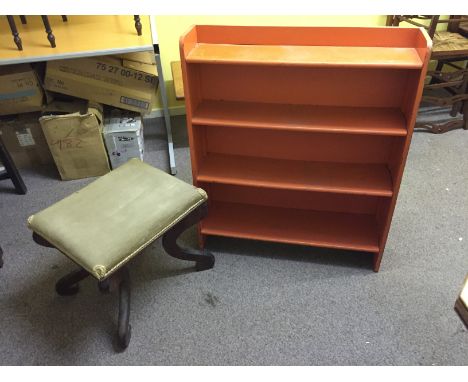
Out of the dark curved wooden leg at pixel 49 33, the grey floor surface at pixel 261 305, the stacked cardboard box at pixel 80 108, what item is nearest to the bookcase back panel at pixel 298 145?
the grey floor surface at pixel 261 305

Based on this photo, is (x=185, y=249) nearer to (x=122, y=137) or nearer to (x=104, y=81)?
(x=122, y=137)

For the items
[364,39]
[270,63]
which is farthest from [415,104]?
[270,63]

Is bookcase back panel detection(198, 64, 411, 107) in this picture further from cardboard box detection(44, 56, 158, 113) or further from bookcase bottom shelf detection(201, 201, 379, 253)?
cardboard box detection(44, 56, 158, 113)

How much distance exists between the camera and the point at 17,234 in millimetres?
2002

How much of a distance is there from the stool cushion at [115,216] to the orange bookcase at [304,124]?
0.67ft

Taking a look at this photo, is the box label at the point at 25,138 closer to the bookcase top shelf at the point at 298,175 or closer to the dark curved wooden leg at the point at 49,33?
the dark curved wooden leg at the point at 49,33

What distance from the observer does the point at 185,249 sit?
5.50ft

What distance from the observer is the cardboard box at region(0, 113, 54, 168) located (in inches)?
91.1

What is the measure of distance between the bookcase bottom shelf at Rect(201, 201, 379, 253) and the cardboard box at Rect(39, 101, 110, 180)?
2.88 feet

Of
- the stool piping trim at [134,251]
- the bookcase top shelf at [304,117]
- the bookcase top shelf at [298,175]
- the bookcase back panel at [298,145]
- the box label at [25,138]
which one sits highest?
the bookcase top shelf at [304,117]

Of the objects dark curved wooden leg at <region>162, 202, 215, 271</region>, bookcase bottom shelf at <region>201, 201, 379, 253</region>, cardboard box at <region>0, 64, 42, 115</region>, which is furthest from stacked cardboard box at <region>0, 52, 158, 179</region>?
dark curved wooden leg at <region>162, 202, 215, 271</region>

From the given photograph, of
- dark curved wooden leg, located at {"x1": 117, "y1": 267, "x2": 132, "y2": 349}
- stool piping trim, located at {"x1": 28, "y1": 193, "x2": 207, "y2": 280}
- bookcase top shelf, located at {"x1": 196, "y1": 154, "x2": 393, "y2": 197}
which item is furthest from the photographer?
bookcase top shelf, located at {"x1": 196, "y1": 154, "x2": 393, "y2": 197}

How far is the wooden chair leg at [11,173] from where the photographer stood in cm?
213

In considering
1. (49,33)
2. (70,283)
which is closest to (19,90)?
(49,33)
